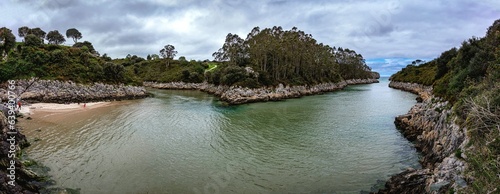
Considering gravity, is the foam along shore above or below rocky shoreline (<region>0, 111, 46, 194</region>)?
above

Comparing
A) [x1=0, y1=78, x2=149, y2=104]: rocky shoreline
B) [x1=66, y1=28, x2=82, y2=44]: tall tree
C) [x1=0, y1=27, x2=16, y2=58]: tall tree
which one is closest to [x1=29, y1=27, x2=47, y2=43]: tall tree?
[x1=66, y1=28, x2=82, y2=44]: tall tree

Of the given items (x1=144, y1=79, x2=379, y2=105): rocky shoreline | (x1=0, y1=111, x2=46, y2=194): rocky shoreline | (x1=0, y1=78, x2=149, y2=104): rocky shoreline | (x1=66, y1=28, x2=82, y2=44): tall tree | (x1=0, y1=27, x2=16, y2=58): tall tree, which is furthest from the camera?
(x1=66, y1=28, x2=82, y2=44): tall tree

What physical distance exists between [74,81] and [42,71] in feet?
18.6

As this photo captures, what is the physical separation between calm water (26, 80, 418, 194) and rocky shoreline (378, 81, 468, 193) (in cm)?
126

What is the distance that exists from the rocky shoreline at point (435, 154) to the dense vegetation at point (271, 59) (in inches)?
1518

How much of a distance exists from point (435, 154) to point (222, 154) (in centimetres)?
1570

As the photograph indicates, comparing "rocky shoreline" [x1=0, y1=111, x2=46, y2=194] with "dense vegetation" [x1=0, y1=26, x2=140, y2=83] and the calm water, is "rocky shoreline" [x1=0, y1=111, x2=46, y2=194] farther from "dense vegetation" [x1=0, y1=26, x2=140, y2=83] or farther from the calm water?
"dense vegetation" [x1=0, y1=26, x2=140, y2=83]

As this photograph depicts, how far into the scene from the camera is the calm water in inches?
626

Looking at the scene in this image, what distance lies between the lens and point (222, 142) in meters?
25.1

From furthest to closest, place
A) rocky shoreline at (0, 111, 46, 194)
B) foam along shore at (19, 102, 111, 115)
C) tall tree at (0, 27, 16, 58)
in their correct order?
tall tree at (0, 27, 16, 58) < foam along shore at (19, 102, 111, 115) < rocky shoreline at (0, 111, 46, 194)

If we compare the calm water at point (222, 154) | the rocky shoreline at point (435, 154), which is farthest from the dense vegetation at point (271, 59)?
the rocky shoreline at point (435, 154)

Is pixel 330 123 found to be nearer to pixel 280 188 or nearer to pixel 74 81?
pixel 280 188

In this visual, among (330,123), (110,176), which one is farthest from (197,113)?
(110,176)

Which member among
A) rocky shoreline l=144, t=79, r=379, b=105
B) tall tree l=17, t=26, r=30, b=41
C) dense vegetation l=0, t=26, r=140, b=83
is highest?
tall tree l=17, t=26, r=30, b=41
